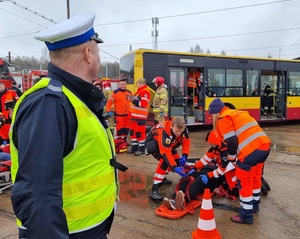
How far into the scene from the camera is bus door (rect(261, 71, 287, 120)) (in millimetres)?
13539

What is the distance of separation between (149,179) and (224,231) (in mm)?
2286

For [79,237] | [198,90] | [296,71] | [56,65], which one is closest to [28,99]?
[56,65]

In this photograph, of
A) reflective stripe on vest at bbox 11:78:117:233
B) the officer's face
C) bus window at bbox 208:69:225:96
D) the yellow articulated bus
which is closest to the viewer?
reflective stripe on vest at bbox 11:78:117:233

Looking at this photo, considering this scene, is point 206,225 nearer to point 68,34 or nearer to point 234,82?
point 68,34

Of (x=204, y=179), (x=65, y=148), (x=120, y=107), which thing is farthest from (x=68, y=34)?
(x=120, y=107)

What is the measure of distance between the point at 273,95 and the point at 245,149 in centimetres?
1125

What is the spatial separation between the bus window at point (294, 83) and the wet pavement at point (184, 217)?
806 centimetres

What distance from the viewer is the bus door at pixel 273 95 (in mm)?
13539

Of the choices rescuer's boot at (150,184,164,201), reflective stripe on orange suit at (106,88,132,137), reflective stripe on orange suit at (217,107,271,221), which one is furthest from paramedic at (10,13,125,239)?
reflective stripe on orange suit at (106,88,132,137)

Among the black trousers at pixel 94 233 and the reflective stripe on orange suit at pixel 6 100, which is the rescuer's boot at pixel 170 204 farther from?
→ the reflective stripe on orange suit at pixel 6 100

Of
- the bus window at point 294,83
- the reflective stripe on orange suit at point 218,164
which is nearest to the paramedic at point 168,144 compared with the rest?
the reflective stripe on orange suit at point 218,164

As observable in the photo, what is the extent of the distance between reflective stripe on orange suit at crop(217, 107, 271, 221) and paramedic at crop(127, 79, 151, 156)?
4.05m

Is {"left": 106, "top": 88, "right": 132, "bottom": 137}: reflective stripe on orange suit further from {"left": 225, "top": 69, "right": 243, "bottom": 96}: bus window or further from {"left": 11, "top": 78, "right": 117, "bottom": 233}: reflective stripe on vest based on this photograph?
{"left": 11, "top": 78, "right": 117, "bottom": 233}: reflective stripe on vest

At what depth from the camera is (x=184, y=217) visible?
4.05 metres
